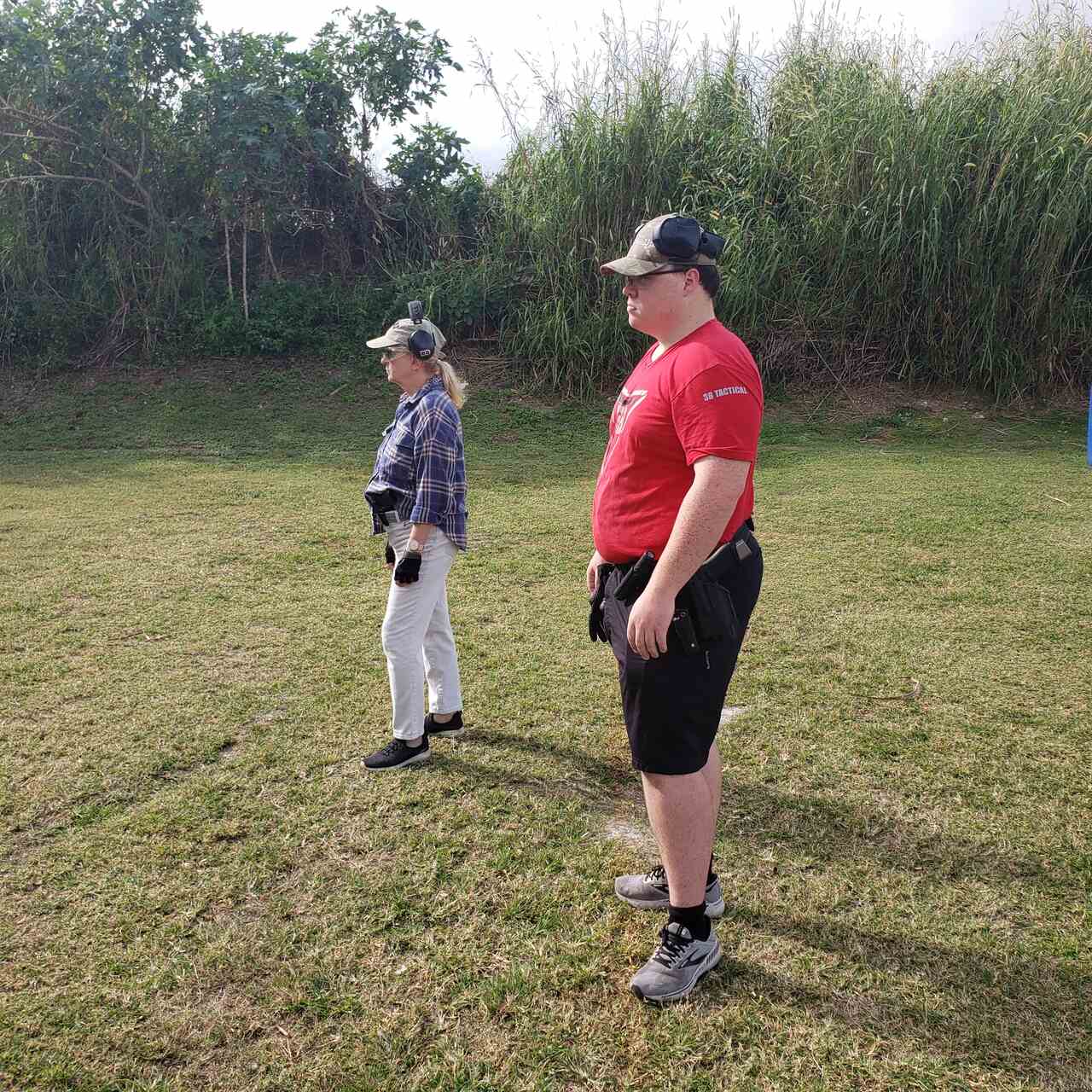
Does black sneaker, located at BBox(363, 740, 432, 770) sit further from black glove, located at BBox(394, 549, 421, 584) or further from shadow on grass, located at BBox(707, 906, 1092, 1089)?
shadow on grass, located at BBox(707, 906, 1092, 1089)

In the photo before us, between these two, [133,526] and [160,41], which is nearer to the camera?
[133,526]

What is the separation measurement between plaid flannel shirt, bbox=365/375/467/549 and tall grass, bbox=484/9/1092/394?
7.81 meters

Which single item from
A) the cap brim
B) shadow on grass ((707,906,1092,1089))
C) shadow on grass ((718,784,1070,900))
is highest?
the cap brim

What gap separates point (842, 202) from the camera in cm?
1054

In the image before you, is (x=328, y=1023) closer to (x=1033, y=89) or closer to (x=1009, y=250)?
(x=1009, y=250)

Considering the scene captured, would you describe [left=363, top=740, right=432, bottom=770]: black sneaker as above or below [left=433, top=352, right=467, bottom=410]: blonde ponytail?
below

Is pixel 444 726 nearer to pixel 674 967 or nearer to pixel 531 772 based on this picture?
pixel 531 772

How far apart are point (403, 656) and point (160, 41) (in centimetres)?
1173

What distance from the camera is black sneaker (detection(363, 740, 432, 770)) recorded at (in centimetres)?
343

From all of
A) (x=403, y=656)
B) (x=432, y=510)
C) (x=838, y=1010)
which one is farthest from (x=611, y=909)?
(x=432, y=510)

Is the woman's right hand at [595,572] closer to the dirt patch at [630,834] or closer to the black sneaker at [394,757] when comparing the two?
the dirt patch at [630,834]

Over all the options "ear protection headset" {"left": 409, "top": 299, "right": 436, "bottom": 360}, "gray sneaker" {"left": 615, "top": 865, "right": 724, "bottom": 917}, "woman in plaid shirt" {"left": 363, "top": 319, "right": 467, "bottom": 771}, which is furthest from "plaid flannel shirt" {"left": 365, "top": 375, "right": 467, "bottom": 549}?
"gray sneaker" {"left": 615, "top": 865, "right": 724, "bottom": 917}

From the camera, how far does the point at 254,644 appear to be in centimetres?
464

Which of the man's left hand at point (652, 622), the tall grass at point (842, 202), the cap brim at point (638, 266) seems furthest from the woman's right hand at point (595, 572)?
the tall grass at point (842, 202)
